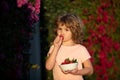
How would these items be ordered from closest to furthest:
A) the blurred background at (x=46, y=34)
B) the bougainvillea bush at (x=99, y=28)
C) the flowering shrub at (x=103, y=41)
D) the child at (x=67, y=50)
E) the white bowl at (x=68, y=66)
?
the white bowl at (x=68, y=66)
the child at (x=67, y=50)
the blurred background at (x=46, y=34)
the bougainvillea bush at (x=99, y=28)
the flowering shrub at (x=103, y=41)

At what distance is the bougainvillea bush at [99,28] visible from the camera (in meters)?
8.20

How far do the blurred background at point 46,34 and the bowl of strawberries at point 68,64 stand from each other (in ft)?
7.77

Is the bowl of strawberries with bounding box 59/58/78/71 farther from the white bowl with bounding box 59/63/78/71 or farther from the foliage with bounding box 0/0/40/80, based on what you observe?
the foliage with bounding box 0/0/40/80

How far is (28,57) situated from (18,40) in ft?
2.10

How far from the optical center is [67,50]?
5.17 m

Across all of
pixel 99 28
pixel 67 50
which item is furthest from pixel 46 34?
pixel 67 50

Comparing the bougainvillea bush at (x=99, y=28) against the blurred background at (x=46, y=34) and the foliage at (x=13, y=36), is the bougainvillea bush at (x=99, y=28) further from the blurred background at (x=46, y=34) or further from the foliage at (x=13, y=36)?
the foliage at (x=13, y=36)

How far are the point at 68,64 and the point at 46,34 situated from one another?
3569 millimetres

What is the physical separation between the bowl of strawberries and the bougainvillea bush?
317 cm

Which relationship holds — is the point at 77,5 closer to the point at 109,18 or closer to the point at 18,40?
the point at 109,18

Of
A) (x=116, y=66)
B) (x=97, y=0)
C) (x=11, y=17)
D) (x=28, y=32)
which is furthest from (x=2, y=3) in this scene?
(x=116, y=66)

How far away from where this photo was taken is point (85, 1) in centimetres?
838

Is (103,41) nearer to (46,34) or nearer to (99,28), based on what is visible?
(99,28)

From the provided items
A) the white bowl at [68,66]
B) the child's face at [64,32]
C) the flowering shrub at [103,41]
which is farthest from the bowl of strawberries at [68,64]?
the flowering shrub at [103,41]
